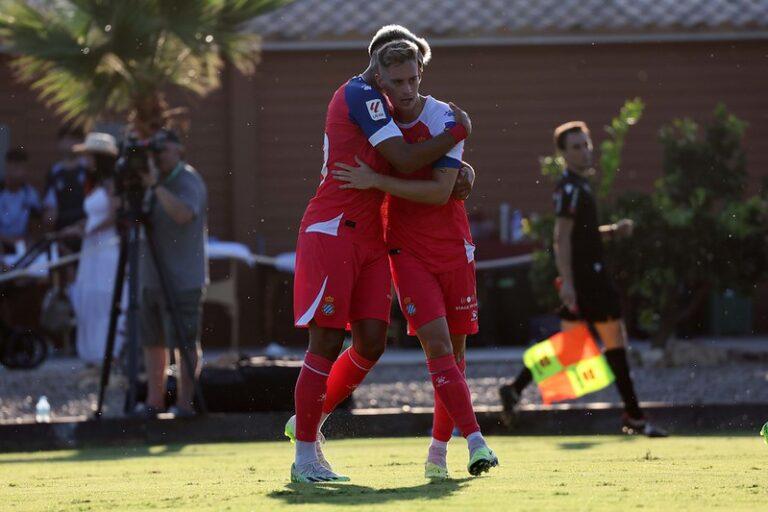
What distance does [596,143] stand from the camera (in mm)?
19656

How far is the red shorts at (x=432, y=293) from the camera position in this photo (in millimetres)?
7133

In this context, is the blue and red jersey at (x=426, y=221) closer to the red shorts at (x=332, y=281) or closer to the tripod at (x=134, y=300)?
the red shorts at (x=332, y=281)

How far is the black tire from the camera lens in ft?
53.3

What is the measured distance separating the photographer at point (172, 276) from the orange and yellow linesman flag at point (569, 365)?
2105 millimetres

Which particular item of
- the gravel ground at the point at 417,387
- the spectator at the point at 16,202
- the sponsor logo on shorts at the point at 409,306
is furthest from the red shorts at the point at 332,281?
the spectator at the point at 16,202

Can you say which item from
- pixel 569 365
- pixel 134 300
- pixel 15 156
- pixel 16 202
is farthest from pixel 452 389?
pixel 15 156

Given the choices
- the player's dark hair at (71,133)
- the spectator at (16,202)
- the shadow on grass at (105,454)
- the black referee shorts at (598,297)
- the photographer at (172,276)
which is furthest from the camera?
the spectator at (16,202)

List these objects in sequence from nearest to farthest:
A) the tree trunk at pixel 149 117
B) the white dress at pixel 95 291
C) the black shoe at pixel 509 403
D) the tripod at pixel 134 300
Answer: the black shoe at pixel 509 403 → the tripod at pixel 134 300 → the tree trunk at pixel 149 117 → the white dress at pixel 95 291

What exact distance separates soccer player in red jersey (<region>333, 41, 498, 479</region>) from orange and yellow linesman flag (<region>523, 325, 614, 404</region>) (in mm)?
3439

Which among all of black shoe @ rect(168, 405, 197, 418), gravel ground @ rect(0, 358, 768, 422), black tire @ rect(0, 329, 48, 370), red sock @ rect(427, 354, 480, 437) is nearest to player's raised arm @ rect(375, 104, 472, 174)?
red sock @ rect(427, 354, 480, 437)

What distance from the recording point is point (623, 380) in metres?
10.3

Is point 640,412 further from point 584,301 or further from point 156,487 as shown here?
point 156,487

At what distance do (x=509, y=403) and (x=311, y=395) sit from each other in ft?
12.0

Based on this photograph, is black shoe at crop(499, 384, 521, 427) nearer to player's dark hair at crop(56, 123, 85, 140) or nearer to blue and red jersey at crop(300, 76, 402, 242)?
blue and red jersey at crop(300, 76, 402, 242)
